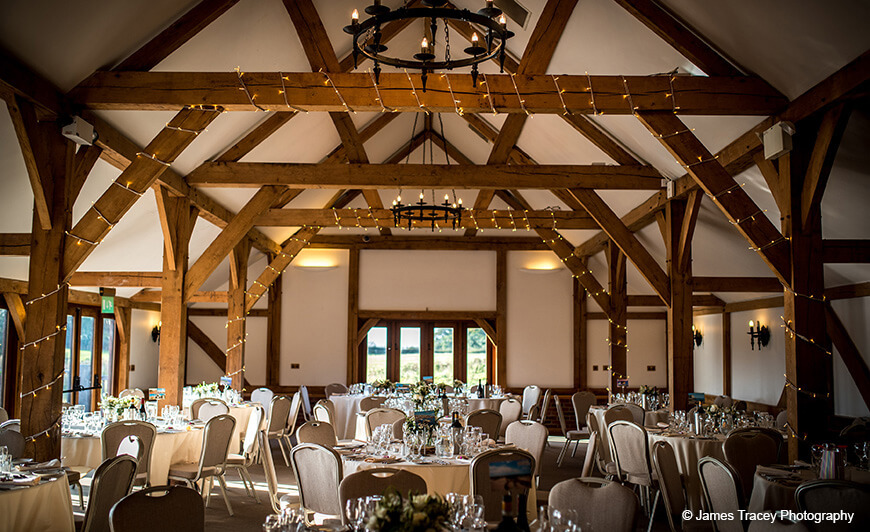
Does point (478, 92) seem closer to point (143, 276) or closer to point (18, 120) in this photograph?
point (18, 120)

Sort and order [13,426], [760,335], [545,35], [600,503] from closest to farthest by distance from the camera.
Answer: [600,503] → [13,426] → [545,35] → [760,335]

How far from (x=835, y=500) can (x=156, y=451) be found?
5942mm

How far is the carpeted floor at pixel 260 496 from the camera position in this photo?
6.78 m

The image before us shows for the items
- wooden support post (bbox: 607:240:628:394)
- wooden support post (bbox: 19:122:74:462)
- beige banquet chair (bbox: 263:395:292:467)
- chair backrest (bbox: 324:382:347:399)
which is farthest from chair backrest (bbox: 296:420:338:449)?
chair backrest (bbox: 324:382:347:399)

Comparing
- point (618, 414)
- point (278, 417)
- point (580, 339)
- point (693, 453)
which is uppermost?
point (580, 339)

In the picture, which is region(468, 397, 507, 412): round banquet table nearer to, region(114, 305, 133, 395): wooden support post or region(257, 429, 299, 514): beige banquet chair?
region(257, 429, 299, 514): beige banquet chair

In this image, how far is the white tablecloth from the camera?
38.3 feet

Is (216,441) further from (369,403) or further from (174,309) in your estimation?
(369,403)

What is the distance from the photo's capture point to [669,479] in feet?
18.9

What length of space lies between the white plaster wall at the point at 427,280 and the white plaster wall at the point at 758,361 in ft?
16.8

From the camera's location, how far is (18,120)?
567 centimetres

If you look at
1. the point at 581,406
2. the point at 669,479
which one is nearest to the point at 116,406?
the point at 669,479

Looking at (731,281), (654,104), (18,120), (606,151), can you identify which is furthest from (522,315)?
(18,120)

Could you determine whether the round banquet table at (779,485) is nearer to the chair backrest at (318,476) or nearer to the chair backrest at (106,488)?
the chair backrest at (318,476)
